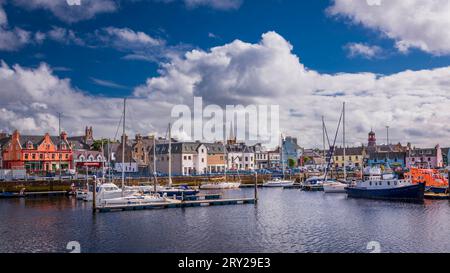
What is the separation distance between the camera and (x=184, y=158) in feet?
375

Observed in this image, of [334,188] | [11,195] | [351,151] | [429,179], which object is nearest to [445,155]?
[351,151]

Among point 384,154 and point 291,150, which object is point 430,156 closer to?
point 384,154

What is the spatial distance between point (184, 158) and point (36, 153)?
1471 inches

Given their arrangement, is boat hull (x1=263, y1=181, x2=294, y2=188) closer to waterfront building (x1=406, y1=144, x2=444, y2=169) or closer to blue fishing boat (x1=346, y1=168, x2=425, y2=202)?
blue fishing boat (x1=346, y1=168, x2=425, y2=202)

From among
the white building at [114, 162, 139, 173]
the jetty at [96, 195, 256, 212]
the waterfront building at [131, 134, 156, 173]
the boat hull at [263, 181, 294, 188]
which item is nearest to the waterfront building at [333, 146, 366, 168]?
the boat hull at [263, 181, 294, 188]

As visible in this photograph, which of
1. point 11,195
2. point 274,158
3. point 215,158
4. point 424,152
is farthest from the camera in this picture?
point 274,158

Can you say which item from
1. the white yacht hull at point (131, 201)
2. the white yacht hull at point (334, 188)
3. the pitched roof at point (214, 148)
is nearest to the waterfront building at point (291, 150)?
the pitched roof at point (214, 148)

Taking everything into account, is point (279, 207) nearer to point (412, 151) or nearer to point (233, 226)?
point (233, 226)

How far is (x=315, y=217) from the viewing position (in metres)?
41.1

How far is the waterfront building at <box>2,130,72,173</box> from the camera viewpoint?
306 feet

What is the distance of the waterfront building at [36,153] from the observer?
93.2 m

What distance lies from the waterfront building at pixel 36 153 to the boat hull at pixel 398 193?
65.7 m
